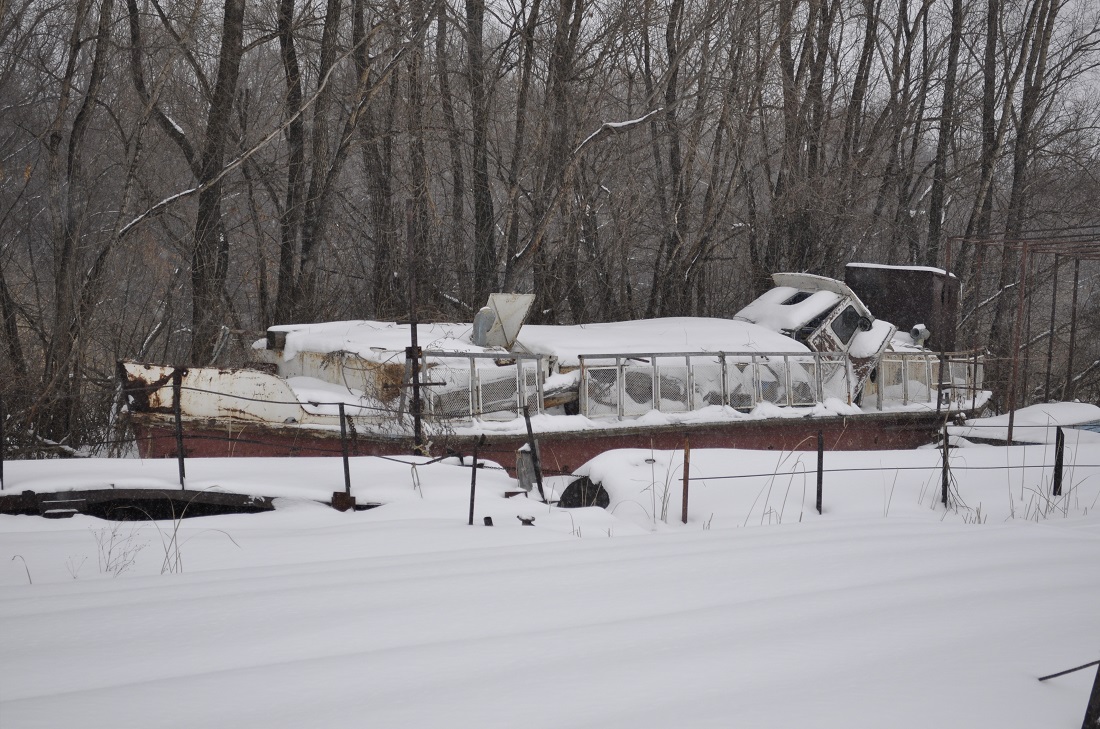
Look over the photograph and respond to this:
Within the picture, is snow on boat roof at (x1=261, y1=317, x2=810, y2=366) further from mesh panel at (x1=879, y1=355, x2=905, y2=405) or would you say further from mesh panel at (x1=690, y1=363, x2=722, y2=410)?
mesh panel at (x1=879, y1=355, x2=905, y2=405)

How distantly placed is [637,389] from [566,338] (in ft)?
4.25

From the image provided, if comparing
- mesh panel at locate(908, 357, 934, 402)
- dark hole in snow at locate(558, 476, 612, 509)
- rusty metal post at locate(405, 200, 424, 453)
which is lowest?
dark hole in snow at locate(558, 476, 612, 509)

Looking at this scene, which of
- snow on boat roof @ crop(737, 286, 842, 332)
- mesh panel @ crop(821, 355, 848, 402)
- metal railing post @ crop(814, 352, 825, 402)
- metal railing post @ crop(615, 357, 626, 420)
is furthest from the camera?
snow on boat roof @ crop(737, 286, 842, 332)

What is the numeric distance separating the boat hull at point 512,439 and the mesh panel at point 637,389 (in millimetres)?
360

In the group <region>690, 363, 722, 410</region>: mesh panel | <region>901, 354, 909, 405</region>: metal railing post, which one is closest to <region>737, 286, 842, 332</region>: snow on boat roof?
<region>901, 354, 909, 405</region>: metal railing post

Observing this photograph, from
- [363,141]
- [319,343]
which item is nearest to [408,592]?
[319,343]

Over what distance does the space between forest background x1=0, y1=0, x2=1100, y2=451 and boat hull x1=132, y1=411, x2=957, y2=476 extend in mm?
3421

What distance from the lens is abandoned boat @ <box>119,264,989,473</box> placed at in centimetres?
1045

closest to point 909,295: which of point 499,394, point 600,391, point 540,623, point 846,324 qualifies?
point 846,324

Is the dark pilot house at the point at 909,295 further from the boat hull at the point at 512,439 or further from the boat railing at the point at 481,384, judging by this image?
the boat railing at the point at 481,384

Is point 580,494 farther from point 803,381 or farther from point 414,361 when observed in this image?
point 803,381

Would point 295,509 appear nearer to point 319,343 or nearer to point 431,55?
point 319,343

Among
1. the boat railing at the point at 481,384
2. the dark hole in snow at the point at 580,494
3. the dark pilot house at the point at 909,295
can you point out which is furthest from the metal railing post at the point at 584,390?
the dark pilot house at the point at 909,295

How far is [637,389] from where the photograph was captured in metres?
12.6
